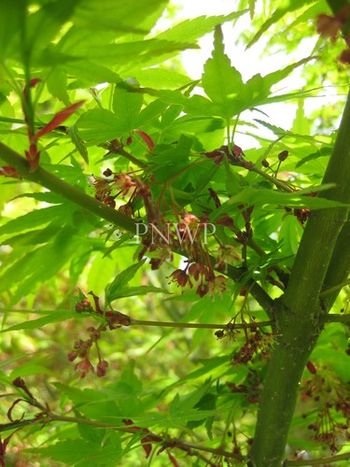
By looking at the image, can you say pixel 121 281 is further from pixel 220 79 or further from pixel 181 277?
pixel 220 79

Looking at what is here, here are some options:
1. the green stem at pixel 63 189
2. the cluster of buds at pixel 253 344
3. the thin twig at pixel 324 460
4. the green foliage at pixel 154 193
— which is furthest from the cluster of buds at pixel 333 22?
the thin twig at pixel 324 460

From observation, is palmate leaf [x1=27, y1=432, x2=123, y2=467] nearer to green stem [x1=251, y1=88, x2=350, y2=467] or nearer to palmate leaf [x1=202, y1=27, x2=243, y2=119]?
green stem [x1=251, y1=88, x2=350, y2=467]

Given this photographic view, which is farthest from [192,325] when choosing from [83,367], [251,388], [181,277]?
[251,388]

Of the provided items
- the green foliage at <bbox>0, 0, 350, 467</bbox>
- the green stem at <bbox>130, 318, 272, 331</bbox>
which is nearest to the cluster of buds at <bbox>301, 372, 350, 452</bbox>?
the green foliage at <bbox>0, 0, 350, 467</bbox>

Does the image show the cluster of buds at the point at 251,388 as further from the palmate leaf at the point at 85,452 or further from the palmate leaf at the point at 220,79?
the palmate leaf at the point at 220,79

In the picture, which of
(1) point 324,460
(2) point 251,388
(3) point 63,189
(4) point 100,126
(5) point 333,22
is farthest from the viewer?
(2) point 251,388
